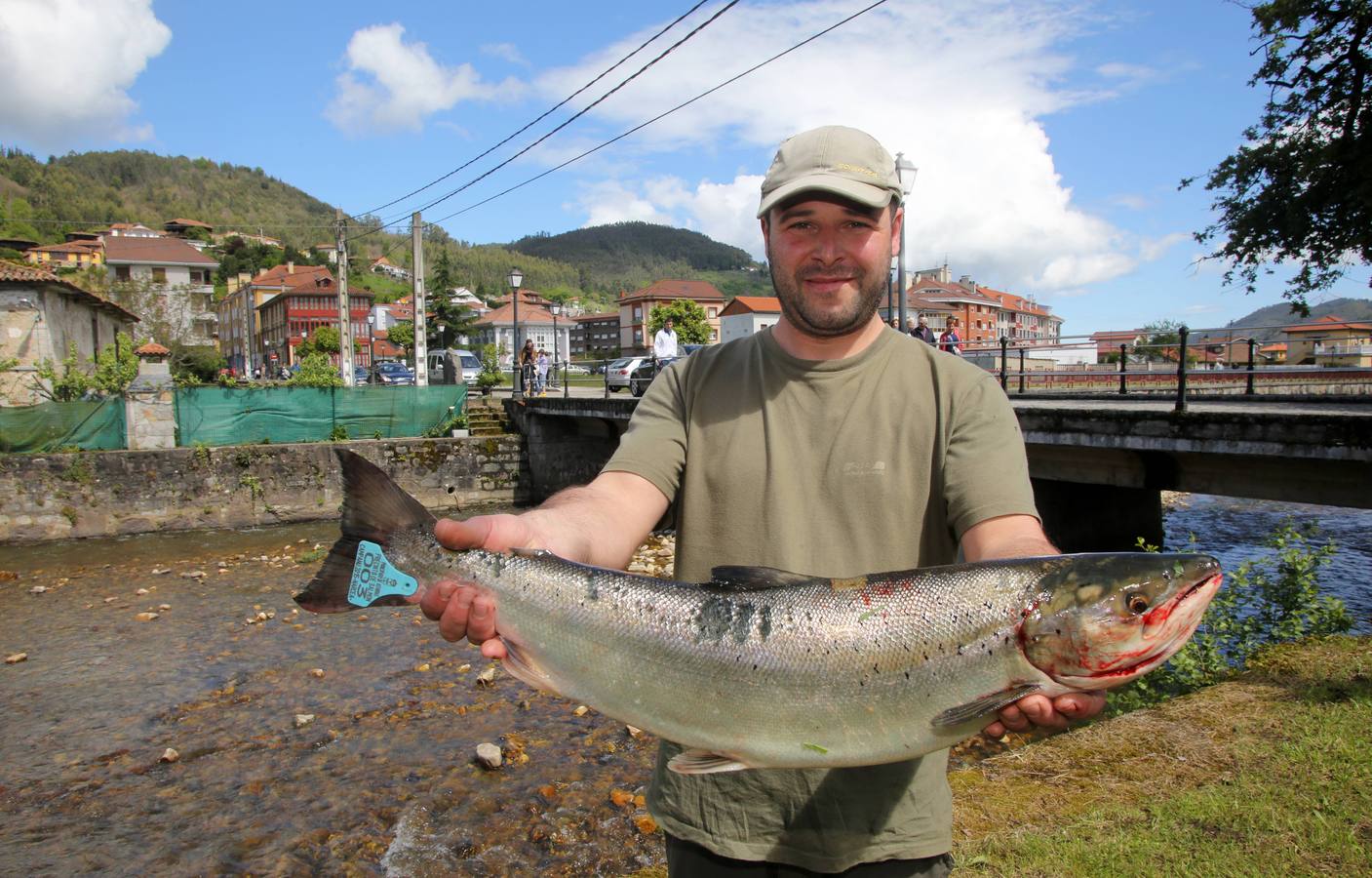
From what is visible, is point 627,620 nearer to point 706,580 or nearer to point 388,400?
point 706,580

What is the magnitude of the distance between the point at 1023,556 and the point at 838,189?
1053 mm

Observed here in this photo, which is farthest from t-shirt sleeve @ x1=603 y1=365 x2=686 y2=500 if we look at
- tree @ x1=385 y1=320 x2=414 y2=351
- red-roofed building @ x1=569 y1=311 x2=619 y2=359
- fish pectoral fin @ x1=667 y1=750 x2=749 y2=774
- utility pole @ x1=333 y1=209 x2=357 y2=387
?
red-roofed building @ x1=569 y1=311 x2=619 y2=359

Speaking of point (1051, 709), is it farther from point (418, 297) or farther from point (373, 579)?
point (418, 297)

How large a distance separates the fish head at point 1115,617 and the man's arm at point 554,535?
3.49 ft

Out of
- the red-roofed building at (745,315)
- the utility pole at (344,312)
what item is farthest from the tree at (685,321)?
the utility pole at (344,312)

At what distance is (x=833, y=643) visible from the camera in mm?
2127

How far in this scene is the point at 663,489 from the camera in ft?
8.03

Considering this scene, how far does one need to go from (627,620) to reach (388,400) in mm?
25846

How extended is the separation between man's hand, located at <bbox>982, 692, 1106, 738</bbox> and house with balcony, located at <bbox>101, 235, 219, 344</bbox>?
8208 centimetres

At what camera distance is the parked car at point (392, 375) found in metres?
46.0

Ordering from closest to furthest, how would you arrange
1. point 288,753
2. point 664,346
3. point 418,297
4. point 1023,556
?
point 1023,556 → point 288,753 → point 664,346 → point 418,297

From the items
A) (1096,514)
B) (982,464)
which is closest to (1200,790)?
(982,464)

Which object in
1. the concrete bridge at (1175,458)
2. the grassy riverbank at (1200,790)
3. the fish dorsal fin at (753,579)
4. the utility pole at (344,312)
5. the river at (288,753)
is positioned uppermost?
the utility pole at (344,312)

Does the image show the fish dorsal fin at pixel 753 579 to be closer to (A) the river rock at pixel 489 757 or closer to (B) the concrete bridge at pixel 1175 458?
(A) the river rock at pixel 489 757
